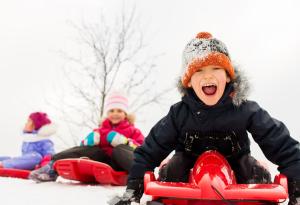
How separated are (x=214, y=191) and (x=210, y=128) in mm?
440

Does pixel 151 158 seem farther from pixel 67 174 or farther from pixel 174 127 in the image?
pixel 67 174

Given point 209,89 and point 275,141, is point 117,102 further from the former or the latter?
point 275,141

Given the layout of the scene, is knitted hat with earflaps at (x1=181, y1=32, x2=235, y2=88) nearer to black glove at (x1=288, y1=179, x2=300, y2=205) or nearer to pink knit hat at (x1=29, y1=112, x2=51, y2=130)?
black glove at (x1=288, y1=179, x2=300, y2=205)

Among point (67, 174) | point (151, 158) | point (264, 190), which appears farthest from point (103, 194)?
point (264, 190)

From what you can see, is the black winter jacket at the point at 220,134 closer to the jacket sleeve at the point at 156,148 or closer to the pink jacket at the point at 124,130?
the jacket sleeve at the point at 156,148

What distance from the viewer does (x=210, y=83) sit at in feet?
6.25

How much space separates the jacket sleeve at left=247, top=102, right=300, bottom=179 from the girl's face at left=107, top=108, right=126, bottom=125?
7.86ft

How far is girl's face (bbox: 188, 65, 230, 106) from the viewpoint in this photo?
1.90 metres

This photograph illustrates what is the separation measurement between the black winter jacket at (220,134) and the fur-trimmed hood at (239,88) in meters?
0.01

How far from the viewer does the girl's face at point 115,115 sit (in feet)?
13.7

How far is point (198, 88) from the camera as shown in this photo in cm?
193

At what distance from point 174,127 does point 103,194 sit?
1.06 meters

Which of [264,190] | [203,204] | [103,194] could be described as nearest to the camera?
[264,190]

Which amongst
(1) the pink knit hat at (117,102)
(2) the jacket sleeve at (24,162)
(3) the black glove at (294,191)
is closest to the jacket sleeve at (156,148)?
(3) the black glove at (294,191)
